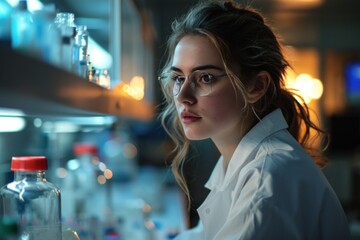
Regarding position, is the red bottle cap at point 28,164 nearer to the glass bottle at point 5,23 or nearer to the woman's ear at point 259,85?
the glass bottle at point 5,23

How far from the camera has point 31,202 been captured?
48.3 inches

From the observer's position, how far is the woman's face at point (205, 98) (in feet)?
4.50

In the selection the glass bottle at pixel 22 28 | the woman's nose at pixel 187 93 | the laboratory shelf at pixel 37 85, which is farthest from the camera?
the woman's nose at pixel 187 93

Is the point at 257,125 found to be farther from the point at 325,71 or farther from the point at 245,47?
the point at 325,71

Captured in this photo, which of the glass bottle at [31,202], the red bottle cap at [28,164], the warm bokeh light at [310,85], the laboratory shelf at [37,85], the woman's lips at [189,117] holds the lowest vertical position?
the glass bottle at [31,202]

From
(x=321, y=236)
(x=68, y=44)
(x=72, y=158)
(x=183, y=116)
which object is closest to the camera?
(x=68, y=44)

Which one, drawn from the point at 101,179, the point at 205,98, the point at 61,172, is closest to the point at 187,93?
the point at 205,98

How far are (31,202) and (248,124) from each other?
0.64m

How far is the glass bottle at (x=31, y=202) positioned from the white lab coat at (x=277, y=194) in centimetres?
41

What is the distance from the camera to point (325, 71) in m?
6.93

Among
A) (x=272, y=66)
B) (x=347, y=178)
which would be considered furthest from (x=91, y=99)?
(x=347, y=178)

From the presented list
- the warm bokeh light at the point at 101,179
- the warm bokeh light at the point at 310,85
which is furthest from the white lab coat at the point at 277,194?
the warm bokeh light at the point at 310,85

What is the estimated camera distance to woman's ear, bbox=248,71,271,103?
4.73 feet

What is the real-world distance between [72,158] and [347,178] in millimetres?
4477
